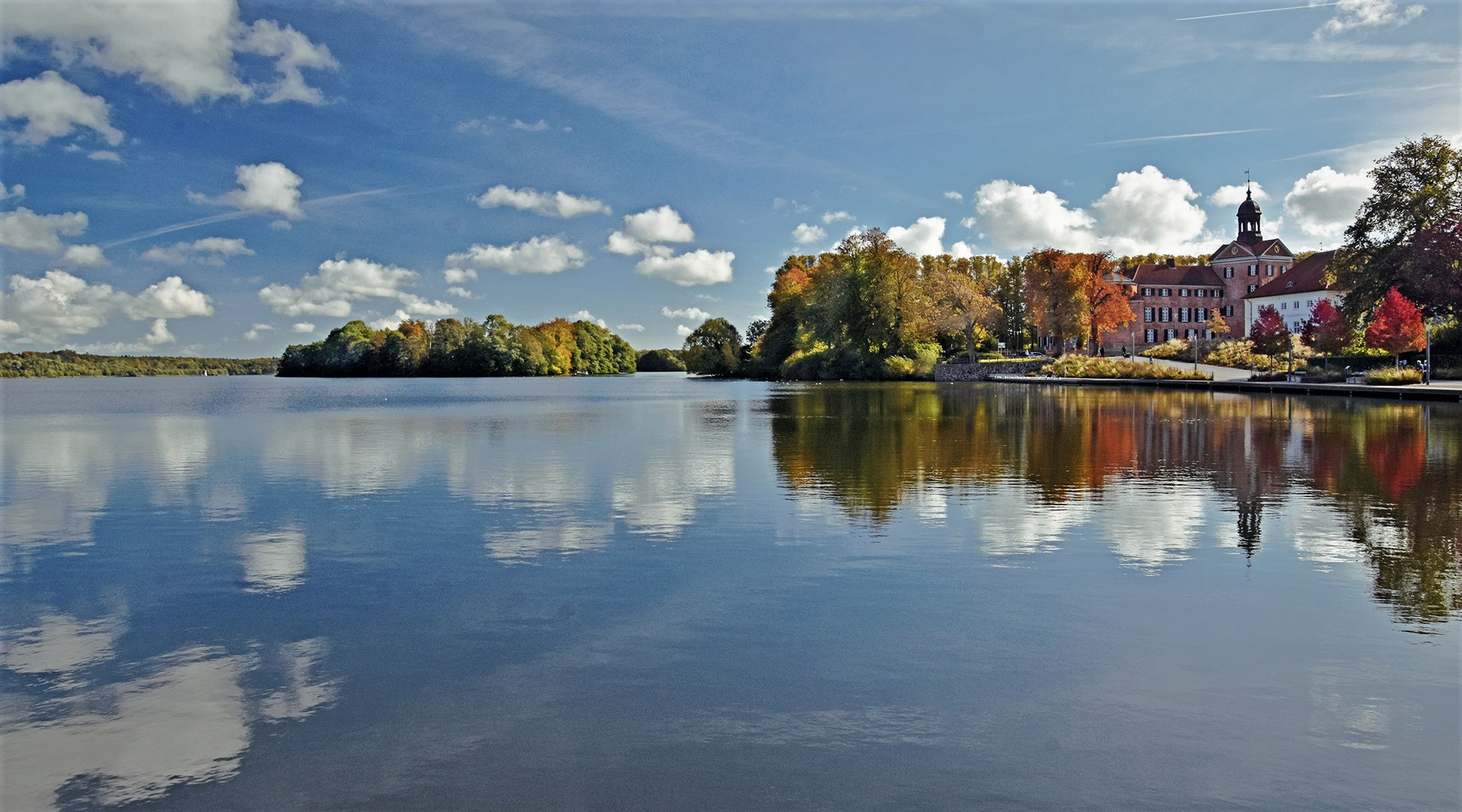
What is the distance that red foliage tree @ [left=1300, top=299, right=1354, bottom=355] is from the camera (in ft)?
192

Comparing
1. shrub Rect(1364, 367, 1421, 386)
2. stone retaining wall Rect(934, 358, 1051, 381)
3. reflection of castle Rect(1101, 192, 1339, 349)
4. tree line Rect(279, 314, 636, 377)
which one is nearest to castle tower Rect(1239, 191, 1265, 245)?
reflection of castle Rect(1101, 192, 1339, 349)

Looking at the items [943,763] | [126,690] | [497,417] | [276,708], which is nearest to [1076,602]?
[943,763]

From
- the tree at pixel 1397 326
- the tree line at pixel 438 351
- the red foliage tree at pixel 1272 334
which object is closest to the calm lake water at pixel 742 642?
the tree at pixel 1397 326

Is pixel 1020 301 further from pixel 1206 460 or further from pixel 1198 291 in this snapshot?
pixel 1206 460

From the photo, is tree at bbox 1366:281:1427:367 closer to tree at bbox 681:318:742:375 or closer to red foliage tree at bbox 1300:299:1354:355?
red foliage tree at bbox 1300:299:1354:355

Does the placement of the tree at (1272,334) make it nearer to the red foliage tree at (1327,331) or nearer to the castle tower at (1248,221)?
the red foliage tree at (1327,331)

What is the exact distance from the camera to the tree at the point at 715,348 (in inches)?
4884

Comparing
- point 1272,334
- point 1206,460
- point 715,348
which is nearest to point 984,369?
point 1272,334

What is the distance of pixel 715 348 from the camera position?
13125cm

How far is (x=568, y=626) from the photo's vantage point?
25.7ft

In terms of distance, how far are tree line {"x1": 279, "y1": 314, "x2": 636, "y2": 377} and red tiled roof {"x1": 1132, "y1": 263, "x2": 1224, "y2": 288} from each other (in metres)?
93.8

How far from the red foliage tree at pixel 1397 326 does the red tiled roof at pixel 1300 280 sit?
39.8 m

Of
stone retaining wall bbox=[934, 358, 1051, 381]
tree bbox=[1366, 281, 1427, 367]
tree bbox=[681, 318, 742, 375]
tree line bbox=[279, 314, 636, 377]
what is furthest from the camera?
tree line bbox=[279, 314, 636, 377]

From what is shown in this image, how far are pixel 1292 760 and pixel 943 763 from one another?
189 cm
